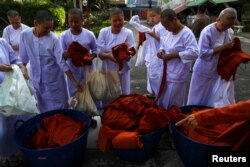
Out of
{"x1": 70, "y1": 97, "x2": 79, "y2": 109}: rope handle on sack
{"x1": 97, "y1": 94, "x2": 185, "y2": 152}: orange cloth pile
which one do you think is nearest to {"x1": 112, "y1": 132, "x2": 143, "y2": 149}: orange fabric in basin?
{"x1": 97, "y1": 94, "x2": 185, "y2": 152}: orange cloth pile

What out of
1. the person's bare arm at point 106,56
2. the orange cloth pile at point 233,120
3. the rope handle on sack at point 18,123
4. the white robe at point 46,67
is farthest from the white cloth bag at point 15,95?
the orange cloth pile at point 233,120

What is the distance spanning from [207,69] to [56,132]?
2306mm

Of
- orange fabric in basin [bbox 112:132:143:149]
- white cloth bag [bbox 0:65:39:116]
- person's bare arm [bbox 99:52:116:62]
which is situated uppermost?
person's bare arm [bbox 99:52:116:62]

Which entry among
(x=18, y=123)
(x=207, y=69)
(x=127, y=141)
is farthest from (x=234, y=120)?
(x=18, y=123)

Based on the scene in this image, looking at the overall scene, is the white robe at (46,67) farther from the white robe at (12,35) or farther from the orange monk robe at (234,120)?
the white robe at (12,35)

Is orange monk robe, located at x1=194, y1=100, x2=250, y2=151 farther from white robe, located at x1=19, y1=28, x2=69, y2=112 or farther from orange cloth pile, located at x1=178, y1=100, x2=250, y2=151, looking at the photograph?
white robe, located at x1=19, y1=28, x2=69, y2=112

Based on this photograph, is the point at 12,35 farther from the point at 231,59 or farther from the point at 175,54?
the point at 231,59

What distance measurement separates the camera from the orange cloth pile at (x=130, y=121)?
3098 millimetres

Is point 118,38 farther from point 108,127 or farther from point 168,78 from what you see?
point 108,127

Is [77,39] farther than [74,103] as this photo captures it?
→ Yes

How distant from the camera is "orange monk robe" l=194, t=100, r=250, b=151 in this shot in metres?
2.02

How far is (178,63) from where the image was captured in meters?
3.81

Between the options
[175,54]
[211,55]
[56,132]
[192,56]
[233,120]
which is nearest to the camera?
[233,120]

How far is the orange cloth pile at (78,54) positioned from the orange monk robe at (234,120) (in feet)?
7.07
